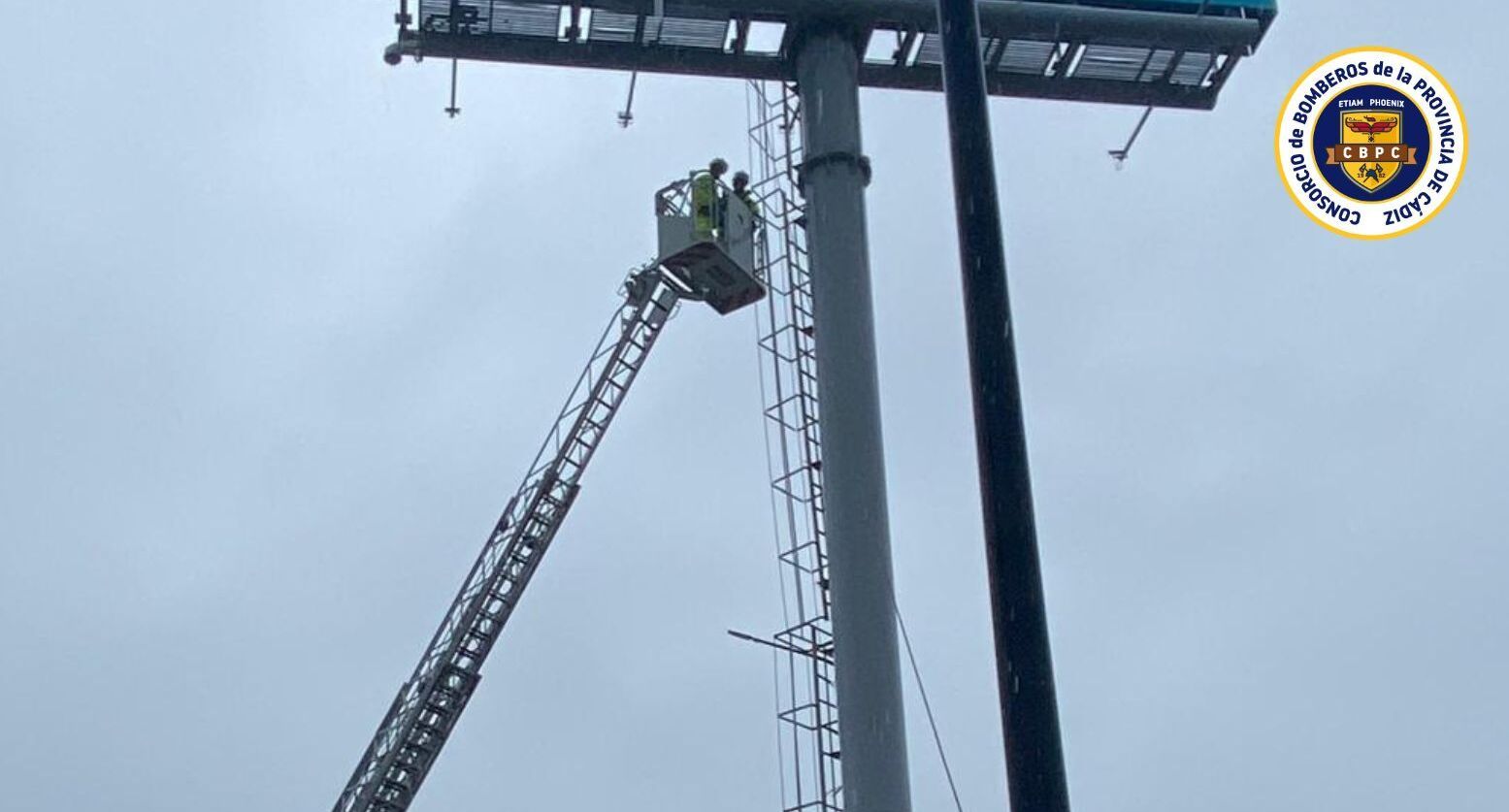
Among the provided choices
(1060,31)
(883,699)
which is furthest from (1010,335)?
(1060,31)

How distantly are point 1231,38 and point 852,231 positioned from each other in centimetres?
579

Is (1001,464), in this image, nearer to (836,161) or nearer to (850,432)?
(850,432)

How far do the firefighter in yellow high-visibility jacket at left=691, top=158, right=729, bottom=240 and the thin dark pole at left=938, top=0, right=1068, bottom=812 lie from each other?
17.5m

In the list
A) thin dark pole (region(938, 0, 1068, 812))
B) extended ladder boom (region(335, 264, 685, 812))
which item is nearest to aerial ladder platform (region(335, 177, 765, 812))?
extended ladder boom (region(335, 264, 685, 812))

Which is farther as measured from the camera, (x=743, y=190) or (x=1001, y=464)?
(x=743, y=190)

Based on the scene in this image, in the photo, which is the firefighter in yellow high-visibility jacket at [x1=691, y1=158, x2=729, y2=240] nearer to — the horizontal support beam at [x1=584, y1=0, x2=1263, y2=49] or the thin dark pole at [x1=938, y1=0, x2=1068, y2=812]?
the horizontal support beam at [x1=584, y1=0, x2=1263, y2=49]

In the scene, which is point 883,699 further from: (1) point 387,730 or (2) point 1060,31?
(1) point 387,730

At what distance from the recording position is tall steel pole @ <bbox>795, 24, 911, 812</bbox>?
20.6m

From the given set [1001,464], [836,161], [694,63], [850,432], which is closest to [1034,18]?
[836,161]

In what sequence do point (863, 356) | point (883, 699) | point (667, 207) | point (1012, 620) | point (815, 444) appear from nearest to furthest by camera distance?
point (1012, 620) → point (883, 699) → point (863, 356) → point (815, 444) → point (667, 207)

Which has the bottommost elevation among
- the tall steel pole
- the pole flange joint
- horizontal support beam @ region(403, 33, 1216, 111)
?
the tall steel pole

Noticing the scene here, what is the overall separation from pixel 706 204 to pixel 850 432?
292 inches

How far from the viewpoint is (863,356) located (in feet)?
72.9

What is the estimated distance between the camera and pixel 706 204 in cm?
2830
